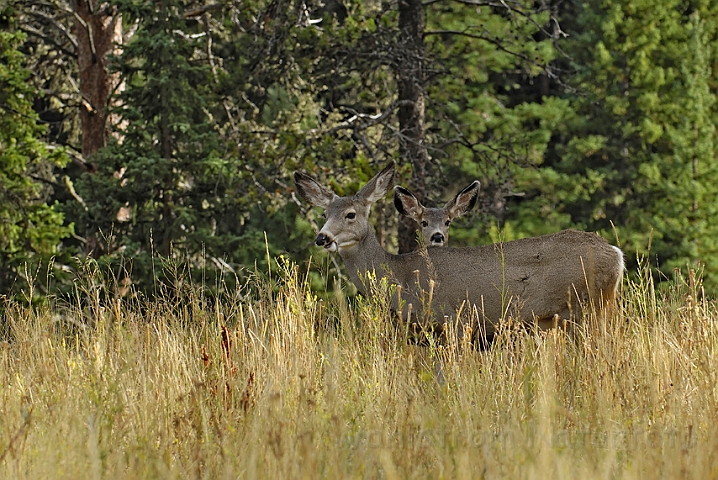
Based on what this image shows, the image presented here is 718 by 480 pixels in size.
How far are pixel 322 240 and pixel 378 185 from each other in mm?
1090

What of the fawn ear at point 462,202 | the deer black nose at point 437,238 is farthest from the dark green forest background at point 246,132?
the fawn ear at point 462,202

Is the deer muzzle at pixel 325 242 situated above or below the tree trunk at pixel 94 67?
below

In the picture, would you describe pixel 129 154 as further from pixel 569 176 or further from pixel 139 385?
pixel 569 176

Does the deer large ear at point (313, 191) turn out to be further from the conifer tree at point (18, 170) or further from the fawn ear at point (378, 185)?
the conifer tree at point (18, 170)

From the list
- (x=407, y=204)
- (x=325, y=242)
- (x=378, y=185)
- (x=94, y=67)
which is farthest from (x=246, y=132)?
(x=325, y=242)

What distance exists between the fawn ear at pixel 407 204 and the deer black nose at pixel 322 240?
2227 mm

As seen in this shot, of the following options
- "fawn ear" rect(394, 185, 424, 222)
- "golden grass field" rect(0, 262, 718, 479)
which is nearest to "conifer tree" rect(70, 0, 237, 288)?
"fawn ear" rect(394, 185, 424, 222)

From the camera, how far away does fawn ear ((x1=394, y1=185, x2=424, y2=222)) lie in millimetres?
9977

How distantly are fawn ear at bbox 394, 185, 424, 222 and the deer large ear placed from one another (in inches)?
49.1

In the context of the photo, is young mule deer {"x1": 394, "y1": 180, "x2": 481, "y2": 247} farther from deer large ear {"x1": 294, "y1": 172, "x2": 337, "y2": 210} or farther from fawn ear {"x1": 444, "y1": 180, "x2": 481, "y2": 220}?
deer large ear {"x1": 294, "y1": 172, "x2": 337, "y2": 210}

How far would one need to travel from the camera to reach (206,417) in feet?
15.6

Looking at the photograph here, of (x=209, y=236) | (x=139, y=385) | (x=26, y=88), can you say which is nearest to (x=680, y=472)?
(x=139, y=385)

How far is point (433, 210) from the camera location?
401 inches

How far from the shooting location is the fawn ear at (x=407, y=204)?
9.98m
